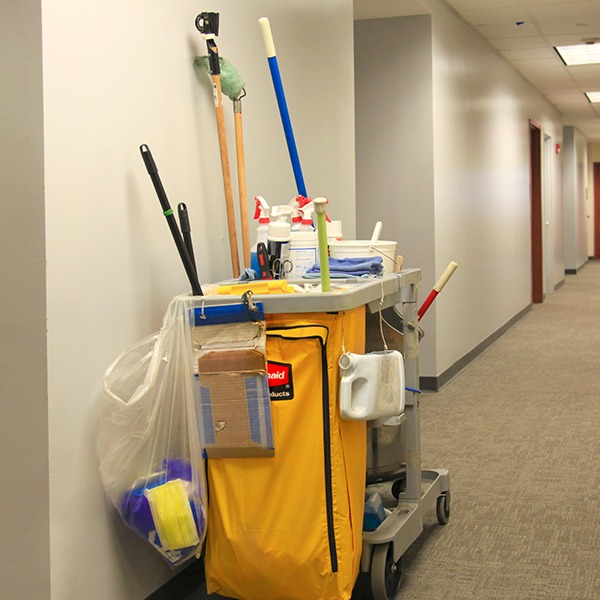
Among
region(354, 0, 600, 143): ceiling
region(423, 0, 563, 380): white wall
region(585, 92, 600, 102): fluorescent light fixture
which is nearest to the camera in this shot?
region(354, 0, 600, 143): ceiling

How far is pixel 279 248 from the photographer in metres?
2.45

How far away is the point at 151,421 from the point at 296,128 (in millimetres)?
1541

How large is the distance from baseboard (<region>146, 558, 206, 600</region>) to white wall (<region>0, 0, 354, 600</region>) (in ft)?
0.13

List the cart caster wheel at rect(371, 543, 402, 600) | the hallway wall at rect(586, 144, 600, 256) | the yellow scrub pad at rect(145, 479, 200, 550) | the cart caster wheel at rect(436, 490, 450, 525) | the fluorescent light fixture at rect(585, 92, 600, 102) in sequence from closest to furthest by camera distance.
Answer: the yellow scrub pad at rect(145, 479, 200, 550) < the cart caster wheel at rect(371, 543, 402, 600) < the cart caster wheel at rect(436, 490, 450, 525) < the fluorescent light fixture at rect(585, 92, 600, 102) < the hallway wall at rect(586, 144, 600, 256)

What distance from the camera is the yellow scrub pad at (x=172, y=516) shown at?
1.96m

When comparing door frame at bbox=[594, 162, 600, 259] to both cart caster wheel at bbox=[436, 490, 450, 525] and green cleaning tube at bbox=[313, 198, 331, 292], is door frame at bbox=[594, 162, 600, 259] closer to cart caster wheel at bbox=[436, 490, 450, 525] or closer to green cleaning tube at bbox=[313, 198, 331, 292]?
cart caster wheel at bbox=[436, 490, 450, 525]

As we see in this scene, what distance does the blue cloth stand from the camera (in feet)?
7.77

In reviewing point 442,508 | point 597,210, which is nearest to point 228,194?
point 442,508

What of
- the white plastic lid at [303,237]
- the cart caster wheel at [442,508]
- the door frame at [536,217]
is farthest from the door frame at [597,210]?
the white plastic lid at [303,237]

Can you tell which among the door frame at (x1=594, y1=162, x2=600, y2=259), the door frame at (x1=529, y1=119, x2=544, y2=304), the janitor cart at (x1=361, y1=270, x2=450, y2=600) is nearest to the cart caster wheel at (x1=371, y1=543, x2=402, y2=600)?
the janitor cart at (x1=361, y1=270, x2=450, y2=600)

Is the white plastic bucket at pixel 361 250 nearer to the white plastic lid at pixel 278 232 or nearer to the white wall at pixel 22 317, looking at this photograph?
the white plastic lid at pixel 278 232

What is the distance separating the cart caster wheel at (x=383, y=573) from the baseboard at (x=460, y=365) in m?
2.90

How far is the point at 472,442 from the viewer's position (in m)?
4.05

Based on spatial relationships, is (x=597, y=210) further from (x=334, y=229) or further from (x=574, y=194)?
(x=334, y=229)
